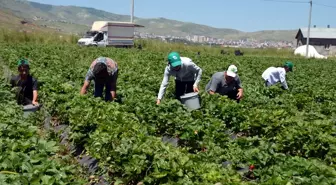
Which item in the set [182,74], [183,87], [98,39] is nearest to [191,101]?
[182,74]

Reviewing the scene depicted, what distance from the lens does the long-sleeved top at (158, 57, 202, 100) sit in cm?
786

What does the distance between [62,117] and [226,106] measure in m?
3.03

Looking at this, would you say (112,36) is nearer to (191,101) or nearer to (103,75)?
(103,75)

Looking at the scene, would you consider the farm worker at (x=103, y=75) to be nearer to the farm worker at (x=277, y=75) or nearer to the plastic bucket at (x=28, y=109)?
the plastic bucket at (x=28, y=109)

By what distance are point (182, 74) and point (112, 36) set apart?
32541 millimetres

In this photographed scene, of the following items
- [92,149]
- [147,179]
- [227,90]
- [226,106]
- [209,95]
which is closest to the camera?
[147,179]

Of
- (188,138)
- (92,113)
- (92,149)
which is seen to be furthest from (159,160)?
(92,113)

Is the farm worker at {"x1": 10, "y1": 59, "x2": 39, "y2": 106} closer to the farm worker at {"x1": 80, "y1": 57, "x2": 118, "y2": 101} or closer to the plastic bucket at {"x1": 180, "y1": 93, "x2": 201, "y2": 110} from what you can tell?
the farm worker at {"x1": 80, "y1": 57, "x2": 118, "y2": 101}

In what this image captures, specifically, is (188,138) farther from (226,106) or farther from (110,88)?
(110,88)

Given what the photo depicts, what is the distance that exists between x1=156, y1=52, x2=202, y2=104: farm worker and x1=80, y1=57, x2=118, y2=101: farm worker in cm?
100

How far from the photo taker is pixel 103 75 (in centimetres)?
796

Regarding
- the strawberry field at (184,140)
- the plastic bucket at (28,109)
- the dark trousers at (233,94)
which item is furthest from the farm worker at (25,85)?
the dark trousers at (233,94)

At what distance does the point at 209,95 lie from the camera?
8.03m

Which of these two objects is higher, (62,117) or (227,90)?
(227,90)
